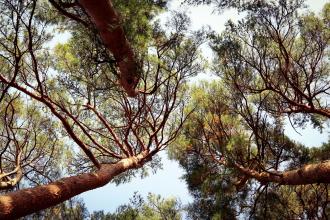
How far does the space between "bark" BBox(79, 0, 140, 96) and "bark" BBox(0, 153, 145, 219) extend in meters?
1.21

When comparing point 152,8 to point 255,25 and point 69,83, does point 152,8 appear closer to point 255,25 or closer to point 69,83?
point 255,25

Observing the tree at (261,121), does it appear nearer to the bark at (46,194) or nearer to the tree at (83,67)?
the tree at (83,67)

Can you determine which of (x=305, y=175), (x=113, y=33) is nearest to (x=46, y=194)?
(x=113, y=33)

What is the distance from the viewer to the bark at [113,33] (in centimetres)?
340

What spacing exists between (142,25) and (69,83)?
1.57 m

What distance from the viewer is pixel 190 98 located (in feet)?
21.4

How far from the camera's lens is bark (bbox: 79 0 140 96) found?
134 inches

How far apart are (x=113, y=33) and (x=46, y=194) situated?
1653 millimetres

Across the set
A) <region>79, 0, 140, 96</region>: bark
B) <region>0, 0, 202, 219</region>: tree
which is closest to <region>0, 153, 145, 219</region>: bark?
<region>0, 0, 202, 219</region>: tree

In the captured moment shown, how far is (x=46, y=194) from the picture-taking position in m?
2.98

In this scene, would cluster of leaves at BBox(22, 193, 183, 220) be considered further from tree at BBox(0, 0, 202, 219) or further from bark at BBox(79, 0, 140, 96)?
bark at BBox(79, 0, 140, 96)

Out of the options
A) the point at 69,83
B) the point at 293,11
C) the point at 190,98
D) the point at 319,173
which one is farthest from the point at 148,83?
the point at 319,173

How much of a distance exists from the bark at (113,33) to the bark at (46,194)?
3.97 feet

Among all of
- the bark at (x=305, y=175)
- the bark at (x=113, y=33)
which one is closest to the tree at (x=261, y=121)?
the bark at (x=305, y=175)
